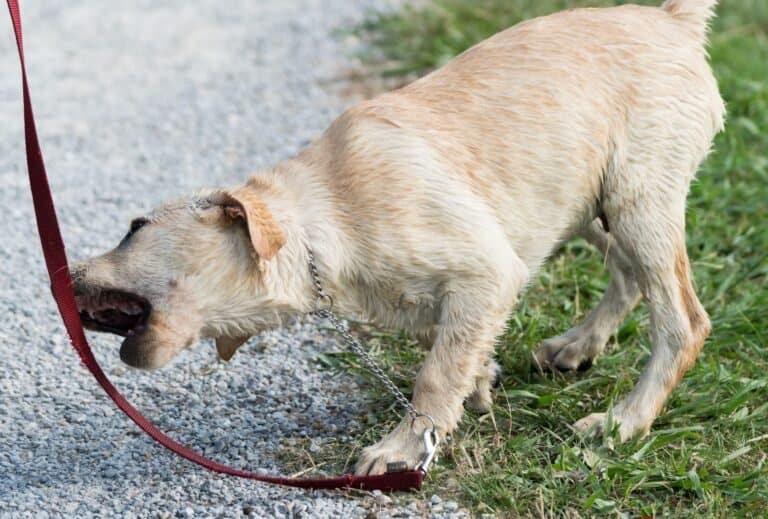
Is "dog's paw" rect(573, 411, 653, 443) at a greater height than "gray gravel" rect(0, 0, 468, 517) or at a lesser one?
lesser

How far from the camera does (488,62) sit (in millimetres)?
4863

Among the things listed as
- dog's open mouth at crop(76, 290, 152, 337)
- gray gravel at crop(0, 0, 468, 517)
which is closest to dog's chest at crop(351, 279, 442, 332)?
gray gravel at crop(0, 0, 468, 517)

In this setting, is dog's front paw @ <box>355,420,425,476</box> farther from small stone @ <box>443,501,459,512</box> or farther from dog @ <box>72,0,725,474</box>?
small stone @ <box>443,501,459,512</box>

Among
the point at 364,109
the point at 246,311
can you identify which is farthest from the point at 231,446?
the point at 364,109

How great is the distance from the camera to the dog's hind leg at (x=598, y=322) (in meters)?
5.31

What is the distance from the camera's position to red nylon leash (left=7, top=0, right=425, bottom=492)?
4.04 m

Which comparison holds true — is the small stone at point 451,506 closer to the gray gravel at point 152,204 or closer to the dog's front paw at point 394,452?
the gray gravel at point 152,204

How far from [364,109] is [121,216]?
8.91 ft

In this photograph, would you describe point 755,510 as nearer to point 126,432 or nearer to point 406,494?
point 406,494

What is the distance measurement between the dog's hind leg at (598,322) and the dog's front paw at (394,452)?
1057mm

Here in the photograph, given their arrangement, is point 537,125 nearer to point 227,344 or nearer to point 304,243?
point 304,243

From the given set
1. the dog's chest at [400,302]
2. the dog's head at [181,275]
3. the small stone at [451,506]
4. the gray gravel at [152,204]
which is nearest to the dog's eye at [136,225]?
the dog's head at [181,275]

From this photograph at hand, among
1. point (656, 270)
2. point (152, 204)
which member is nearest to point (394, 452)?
point (656, 270)

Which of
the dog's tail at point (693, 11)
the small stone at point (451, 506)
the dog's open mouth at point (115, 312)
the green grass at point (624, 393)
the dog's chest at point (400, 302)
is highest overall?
the dog's tail at point (693, 11)
